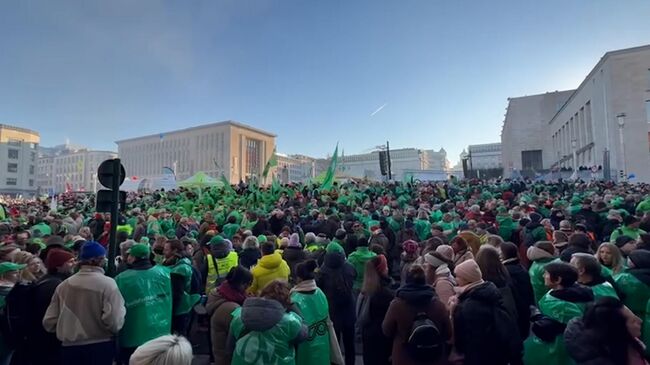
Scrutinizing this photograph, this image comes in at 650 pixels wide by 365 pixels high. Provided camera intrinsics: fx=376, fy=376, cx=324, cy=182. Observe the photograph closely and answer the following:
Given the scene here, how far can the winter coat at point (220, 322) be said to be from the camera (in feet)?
11.9

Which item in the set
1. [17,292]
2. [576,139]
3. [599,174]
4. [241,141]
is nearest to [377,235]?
[17,292]

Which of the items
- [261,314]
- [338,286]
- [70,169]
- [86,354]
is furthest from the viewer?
[70,169]

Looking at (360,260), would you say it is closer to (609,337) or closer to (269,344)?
(269,344)

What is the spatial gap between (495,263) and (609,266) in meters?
1.58

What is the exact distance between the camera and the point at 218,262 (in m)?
5.71

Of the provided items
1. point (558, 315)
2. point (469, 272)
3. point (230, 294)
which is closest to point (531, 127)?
point (558, 315)

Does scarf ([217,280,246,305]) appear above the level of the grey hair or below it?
below

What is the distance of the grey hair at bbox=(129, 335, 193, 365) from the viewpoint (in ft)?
5.62

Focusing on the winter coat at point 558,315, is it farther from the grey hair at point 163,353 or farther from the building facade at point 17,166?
the building facade at point 17,166

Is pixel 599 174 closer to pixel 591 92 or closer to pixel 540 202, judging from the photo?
pixel 591 92

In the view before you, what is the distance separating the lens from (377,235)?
7285mm

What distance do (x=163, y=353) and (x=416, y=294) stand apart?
2.11m

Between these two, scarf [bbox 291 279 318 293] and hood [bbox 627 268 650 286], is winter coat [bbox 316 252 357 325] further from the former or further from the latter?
hood [bbox 627 268 650 286]

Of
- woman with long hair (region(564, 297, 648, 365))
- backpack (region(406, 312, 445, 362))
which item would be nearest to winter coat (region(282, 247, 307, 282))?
backpack (region(406, 312, 445, 362))
